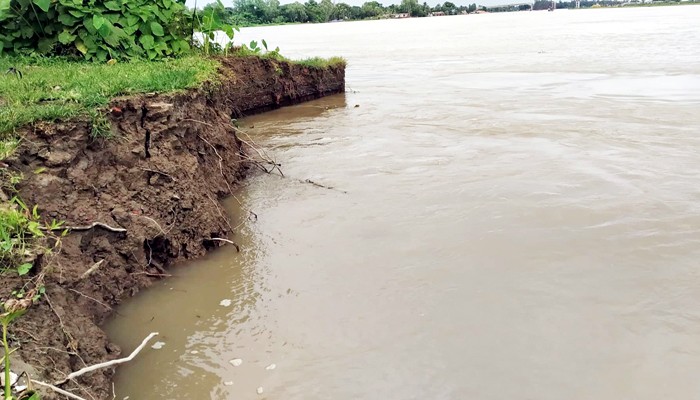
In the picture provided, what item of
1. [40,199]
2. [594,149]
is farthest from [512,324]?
[594,149]

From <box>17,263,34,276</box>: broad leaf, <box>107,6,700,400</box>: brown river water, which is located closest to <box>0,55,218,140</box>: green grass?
<box>17,263,34,276</box>: broad leaf

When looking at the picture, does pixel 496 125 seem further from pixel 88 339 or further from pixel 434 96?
pixel 88 339

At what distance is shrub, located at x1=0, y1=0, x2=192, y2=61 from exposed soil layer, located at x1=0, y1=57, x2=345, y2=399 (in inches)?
68.5

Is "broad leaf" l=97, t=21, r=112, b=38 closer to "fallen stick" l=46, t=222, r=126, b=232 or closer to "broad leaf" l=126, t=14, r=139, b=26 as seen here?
"broad leaf" l=126, t=14, r=139, b=26

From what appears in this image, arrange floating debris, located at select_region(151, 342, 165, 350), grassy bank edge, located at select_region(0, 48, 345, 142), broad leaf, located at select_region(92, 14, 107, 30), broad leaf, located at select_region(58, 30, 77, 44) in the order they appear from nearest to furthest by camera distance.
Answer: floating debris, located at select_region(151, 342, 165, 350) → grassy bank edge, located at select_region(0, 48, 345, 142) → broad leaf, located at select_region(92, 14, 107, 30) → broad leaf, located at select_region(58, 30, 77, 44)

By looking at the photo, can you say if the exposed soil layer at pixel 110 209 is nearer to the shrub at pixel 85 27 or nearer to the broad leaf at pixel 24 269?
the broad leaf at pixel 24 269

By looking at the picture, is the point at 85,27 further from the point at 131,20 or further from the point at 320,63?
the point at 320,63

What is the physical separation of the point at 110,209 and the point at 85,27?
3779 millimetres

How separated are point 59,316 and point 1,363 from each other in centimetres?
73

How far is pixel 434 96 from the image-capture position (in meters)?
13.3

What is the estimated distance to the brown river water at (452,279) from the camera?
3232mm

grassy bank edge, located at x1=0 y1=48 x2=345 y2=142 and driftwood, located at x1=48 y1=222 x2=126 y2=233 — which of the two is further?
grassy bank edge, located at x1=0 y1=48 x2=345 y2=142

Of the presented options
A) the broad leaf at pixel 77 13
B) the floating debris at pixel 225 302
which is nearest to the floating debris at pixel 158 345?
the floating debris at pixel 225 302

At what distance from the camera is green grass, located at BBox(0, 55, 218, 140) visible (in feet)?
13.5
